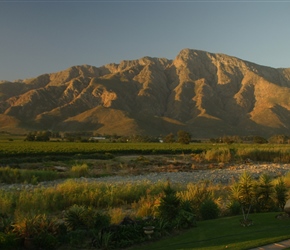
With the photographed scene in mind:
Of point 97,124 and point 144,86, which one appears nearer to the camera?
point 97,124

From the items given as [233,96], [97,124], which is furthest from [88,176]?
[233,96]

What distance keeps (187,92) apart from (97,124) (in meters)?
55.3

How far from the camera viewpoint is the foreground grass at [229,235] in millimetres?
8969

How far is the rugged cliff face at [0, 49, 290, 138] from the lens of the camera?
13988cm

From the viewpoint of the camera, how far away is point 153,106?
559 ft

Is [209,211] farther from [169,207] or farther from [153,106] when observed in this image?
[153,106]

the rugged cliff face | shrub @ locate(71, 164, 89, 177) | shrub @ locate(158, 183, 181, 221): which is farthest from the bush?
the rugged cliff face

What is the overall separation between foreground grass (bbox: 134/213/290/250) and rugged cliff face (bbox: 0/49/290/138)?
117m

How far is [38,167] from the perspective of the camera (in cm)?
4034

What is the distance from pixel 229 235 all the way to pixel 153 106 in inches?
6334

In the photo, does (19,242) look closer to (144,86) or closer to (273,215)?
(273,215)

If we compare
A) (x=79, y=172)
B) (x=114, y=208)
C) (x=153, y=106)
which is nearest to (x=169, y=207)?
(x=114, y=208)

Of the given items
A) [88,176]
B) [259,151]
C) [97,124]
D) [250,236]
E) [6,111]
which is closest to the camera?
[250,236]


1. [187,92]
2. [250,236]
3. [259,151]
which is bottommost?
[259,151]
